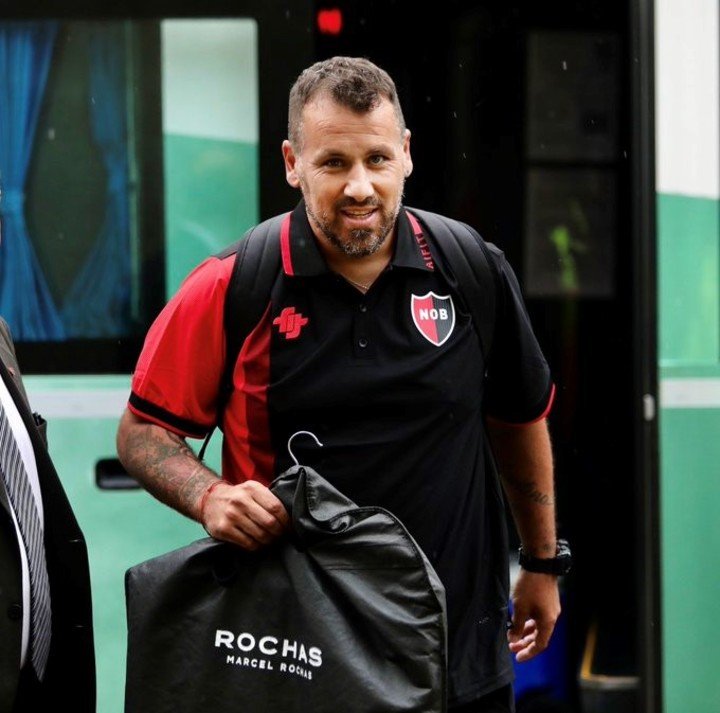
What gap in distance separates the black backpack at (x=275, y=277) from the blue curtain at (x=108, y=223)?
1331 millimetres

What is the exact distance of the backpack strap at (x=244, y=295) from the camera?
8.33ft

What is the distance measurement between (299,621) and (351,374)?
1.47 feet

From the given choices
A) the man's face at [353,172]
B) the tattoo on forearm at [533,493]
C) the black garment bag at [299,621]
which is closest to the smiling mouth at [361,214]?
the man's face at [353,172]

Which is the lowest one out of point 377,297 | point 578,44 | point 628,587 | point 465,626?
point 628,587

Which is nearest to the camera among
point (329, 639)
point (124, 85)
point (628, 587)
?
point (329, 639)

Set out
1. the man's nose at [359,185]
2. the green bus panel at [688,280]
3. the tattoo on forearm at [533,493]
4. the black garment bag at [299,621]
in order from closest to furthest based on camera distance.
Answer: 1. the black garment bag at [299,621]
2. the man's nose at [359,185]
3. the tattoo on forearm at [533,493]
4. the green bus panel at [688,280]

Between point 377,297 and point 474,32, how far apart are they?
6.71 feet

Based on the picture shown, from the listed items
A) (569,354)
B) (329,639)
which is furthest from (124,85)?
(329,639)

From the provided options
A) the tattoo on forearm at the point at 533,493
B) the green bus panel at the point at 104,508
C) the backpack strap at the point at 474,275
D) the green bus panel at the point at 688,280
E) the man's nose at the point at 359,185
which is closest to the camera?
the man's nose at the point at 359,185

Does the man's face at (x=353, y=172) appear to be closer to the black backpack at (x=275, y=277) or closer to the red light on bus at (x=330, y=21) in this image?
the black backpack at (x=275, y=277)

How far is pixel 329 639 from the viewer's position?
223 centimetres

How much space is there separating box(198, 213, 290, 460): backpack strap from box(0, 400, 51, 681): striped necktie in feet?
1.00

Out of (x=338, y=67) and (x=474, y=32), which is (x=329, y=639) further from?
(x=474, y=32)

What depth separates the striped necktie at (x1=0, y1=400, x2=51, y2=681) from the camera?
2.51 metres
